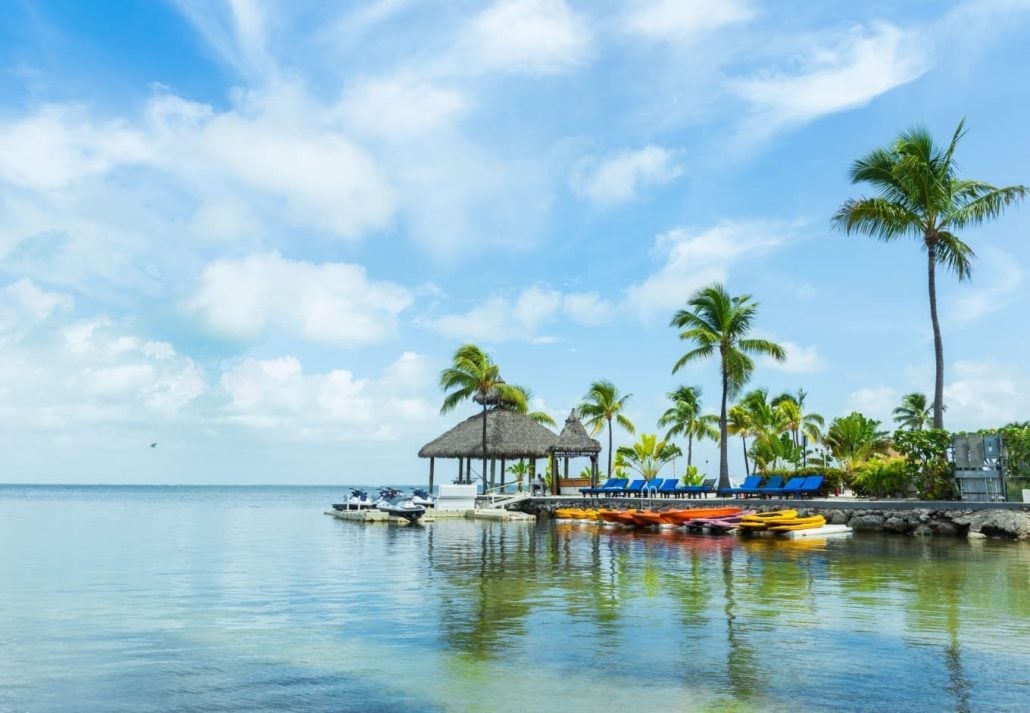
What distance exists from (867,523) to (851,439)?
994 centimetres

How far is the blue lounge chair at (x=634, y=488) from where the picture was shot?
118 feet

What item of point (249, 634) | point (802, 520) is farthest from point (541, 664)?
point (802, 520)

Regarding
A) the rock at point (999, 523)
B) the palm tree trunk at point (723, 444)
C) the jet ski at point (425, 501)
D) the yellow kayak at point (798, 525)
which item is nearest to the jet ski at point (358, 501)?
the jet ski at point (425, 501)

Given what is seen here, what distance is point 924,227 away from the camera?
26.9m

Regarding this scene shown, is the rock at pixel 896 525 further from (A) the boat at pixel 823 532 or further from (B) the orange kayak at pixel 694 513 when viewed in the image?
(B) the orange kayak at pixel 694 513

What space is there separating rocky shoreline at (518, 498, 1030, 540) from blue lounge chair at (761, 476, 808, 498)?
81cm

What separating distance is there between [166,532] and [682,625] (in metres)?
26.4

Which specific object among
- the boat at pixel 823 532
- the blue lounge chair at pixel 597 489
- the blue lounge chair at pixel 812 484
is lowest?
the boat at pixel 823 532

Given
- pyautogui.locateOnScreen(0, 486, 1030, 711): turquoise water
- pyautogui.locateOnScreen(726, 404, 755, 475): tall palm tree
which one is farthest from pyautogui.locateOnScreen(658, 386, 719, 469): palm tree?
pyautogui.locateOnScreen(0, 486, 1030, 711): turquoise water

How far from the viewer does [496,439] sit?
41281 millimetres

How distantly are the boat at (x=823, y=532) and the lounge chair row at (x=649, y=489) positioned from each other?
28.9 ft

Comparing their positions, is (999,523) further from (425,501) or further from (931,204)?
(425,501)

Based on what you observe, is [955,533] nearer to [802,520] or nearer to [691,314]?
[802,520]

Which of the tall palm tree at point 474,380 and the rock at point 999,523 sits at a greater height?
the tall palm tree at point 474,380
